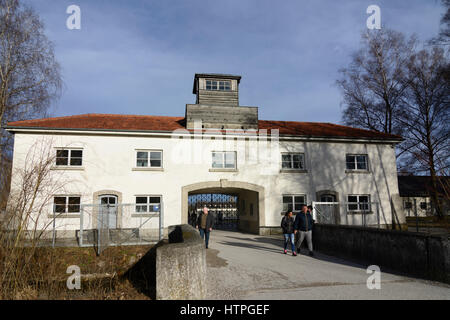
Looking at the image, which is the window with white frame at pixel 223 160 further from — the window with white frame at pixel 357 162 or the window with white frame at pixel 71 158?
the window with white frame at pixel 357 162

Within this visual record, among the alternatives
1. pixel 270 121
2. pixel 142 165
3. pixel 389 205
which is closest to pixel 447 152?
pixel 389 205

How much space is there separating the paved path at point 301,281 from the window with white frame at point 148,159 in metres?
9.25

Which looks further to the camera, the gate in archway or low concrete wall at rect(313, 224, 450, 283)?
the gate in archway

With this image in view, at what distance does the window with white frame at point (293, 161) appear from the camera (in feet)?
66.7

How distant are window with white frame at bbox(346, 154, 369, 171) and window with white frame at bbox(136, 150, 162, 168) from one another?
40.6 ft

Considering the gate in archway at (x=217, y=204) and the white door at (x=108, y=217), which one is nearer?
the white door at (x=108, y=217)

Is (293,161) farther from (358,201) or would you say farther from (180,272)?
(180,272)

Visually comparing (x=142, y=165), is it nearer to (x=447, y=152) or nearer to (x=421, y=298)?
(x=421, y=298)

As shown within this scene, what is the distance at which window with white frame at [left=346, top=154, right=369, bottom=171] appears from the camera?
21.2 m

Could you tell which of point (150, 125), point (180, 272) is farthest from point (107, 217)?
point (180, 272)

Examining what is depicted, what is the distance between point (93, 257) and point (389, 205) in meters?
18.0

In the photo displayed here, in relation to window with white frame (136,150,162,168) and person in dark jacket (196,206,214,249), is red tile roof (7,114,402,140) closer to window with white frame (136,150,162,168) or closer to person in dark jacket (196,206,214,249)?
window with white frame (136,150,162,168)

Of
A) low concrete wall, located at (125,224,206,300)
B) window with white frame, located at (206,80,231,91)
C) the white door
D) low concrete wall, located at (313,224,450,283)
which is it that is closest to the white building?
window with white frame, located at (206,80,231,91)

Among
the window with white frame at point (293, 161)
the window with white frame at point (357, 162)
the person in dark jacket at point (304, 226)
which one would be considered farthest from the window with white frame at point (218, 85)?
the person in dark jacket at point (304, 226)
